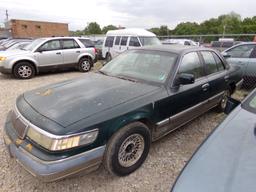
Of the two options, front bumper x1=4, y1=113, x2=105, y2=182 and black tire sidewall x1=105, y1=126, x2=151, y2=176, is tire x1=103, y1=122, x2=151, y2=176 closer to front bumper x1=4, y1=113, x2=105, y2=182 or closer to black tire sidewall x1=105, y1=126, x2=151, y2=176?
black tire sidewall x1=105, y1=126, x2=151, y2=176

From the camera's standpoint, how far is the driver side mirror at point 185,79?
2.90m

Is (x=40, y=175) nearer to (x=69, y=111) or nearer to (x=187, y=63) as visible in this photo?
(x=69, y=111)

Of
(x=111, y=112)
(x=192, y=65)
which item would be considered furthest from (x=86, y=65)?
(x=111, y=112)

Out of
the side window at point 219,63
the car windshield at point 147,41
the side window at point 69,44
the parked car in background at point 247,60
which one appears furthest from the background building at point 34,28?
the side window at point 219,63

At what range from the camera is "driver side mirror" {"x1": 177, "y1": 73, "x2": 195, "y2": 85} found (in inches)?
114

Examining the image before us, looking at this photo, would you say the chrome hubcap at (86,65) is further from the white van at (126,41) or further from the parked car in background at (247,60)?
the parked car in background at (247,60)

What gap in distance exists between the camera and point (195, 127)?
3986mm

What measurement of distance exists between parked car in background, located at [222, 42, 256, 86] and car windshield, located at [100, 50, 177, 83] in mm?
3623

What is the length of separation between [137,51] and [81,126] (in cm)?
212

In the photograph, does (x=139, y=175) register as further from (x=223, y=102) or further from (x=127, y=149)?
(x=223, y=102)

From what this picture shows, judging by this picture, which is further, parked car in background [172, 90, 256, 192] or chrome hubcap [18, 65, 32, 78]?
chrome hubcap [18, 65, 32, 78]

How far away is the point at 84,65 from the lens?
9.78m

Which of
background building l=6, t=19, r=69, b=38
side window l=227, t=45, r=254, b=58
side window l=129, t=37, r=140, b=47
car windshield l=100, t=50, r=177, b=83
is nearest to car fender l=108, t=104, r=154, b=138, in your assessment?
car windshield l=100, t=50, r=177, b=83

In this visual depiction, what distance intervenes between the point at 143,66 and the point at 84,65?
6.90m
